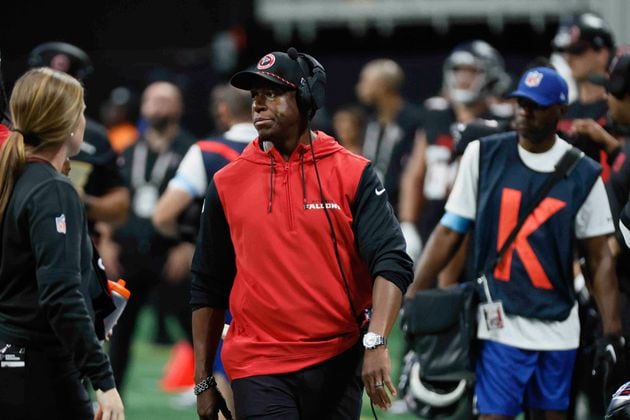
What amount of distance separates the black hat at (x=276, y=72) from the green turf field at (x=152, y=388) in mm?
5092

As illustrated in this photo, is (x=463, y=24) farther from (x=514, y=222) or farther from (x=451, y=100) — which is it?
(x=514, y=222)

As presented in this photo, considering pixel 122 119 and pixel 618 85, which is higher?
pixel 618 85

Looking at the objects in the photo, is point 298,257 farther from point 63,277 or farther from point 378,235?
point 63,277

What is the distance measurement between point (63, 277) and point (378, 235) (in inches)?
47.9

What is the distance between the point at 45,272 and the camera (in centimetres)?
491

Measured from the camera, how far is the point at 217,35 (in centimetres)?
1956

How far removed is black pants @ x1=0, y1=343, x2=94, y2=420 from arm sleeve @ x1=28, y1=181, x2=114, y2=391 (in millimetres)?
153

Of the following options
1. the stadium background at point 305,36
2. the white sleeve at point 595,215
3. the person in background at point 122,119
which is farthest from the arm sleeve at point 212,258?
the stadium background at point 305,36

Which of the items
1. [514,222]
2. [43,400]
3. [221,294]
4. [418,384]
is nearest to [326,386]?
[221,294]

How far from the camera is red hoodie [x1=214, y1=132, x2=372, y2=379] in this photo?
541 cm

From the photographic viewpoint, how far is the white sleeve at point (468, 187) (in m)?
7.11

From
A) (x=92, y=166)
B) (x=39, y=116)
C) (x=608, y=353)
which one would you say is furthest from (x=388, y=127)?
(x=39, y=116)

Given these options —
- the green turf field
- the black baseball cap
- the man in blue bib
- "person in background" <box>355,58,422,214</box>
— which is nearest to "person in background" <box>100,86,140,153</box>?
the green turf field

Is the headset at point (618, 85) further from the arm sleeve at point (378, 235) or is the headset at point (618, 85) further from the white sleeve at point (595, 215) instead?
the arm sleeve at point (378, 235)
